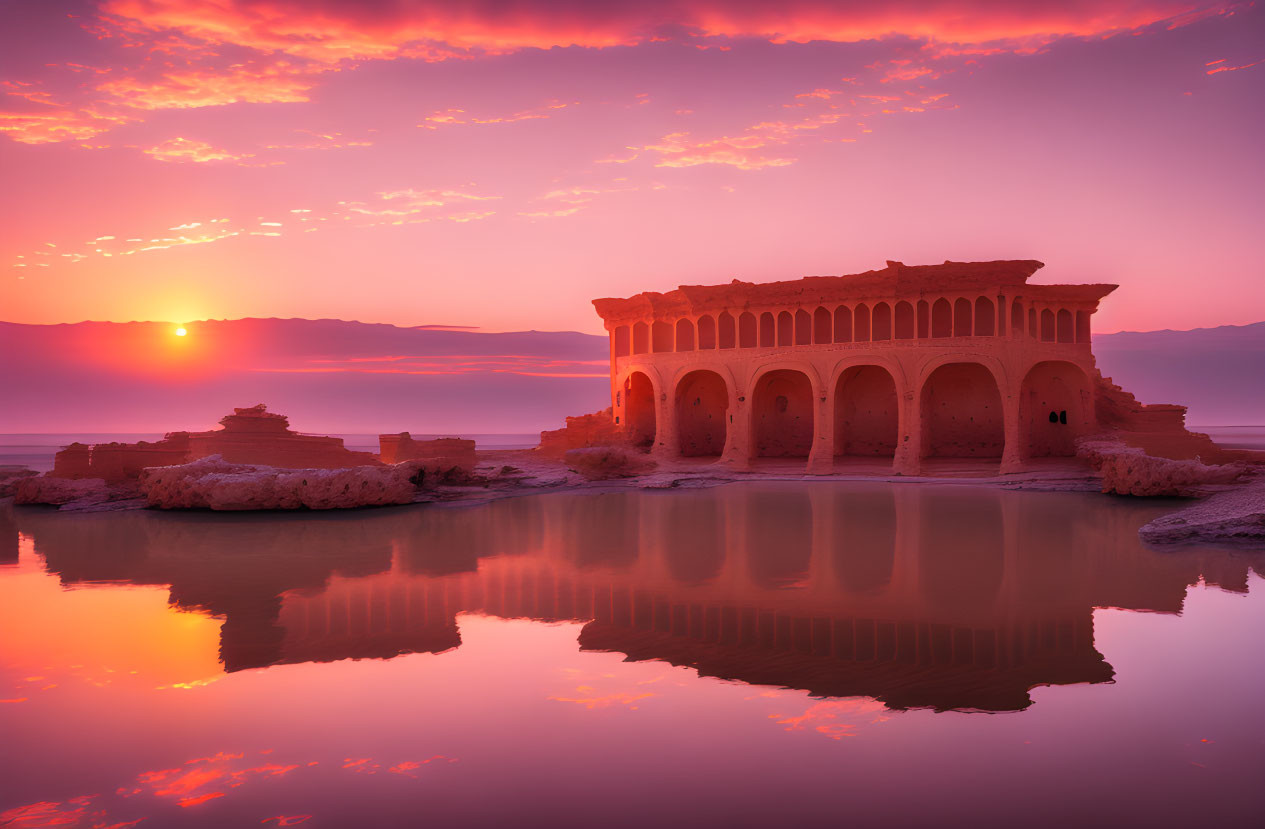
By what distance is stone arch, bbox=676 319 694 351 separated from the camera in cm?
3306

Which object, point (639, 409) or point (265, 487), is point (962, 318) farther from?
point (265, 487)

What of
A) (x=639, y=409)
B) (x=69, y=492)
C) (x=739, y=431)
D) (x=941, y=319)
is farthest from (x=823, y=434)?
(x=69, y=492)

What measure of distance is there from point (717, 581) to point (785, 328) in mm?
22313

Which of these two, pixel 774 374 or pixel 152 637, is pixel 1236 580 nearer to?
pixel 152 637

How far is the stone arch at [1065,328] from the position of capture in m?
29.3

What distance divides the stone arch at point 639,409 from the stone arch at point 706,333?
308 cm

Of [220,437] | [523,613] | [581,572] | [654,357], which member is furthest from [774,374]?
[523,613]

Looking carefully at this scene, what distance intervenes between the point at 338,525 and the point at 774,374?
2122 centimetres

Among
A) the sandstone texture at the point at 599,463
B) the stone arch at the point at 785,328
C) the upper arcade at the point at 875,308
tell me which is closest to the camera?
the sandstone texture at the point at 599,463

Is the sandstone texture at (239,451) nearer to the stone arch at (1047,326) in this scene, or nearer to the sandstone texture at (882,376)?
the sandstone texture at (882,376)

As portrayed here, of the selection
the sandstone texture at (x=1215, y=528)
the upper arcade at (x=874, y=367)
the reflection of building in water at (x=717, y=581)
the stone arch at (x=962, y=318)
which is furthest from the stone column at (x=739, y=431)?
the sandstone texture at (x=1215, y=528)

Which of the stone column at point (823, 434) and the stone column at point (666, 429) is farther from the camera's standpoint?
the stone column at point (666, 429)

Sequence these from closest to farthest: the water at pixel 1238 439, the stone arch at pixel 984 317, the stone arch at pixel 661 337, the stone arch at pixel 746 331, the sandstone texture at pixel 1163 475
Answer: the sandstone texture at pixel 1163 475 < the stone arch at pixel 984 317 < the stone arch at pixel 746 331 < the stone arch at pixel 661 337 < the water at pixel 1238 439

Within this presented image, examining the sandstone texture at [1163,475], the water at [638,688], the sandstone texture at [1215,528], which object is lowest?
the water at [638,688]
